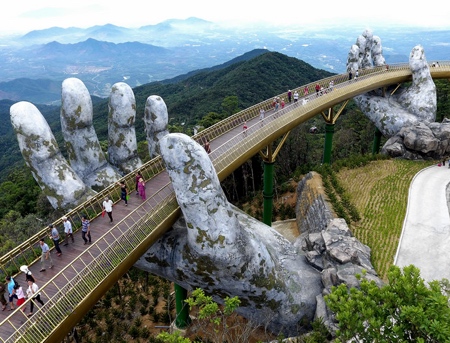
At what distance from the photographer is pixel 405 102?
115ft

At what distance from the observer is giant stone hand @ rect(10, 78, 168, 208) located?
14644 mm

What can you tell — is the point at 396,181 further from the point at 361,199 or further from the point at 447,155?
the point at 447,155

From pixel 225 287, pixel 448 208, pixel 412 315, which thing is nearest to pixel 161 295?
pixel 225 287

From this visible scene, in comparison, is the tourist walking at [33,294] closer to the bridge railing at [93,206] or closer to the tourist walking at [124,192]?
the bridge railing at [93,206]

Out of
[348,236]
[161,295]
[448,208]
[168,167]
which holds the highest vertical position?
[168,167]

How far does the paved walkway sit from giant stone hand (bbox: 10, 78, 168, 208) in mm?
15416

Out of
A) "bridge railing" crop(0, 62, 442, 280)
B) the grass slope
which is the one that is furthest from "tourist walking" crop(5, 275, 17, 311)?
the grass slope

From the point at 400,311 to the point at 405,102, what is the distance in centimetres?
3101

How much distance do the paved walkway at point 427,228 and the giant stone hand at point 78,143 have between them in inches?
607

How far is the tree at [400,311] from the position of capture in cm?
811

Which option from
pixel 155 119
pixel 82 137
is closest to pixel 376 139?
pixel 155 119

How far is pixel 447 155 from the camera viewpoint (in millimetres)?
29906

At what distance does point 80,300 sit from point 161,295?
13.0 meters

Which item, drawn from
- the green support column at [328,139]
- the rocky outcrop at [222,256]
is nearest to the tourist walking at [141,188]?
the rocky outcrop at [222,256]
